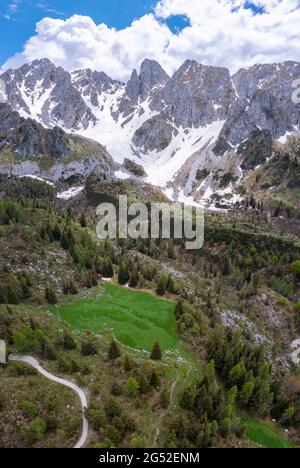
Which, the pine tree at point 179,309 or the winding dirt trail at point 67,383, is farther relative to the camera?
the pine tree at point 179,309

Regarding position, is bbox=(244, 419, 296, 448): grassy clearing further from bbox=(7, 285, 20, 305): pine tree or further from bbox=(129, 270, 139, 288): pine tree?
bbox=(7, 285, 20, 305): pine tree

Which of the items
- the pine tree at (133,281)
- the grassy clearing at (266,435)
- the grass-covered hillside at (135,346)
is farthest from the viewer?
the pine tree at (133,281)

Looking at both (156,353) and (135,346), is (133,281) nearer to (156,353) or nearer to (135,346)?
(135,346)

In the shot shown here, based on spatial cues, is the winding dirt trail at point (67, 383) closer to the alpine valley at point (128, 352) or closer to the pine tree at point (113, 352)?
the alpine valley at point (128, 352)

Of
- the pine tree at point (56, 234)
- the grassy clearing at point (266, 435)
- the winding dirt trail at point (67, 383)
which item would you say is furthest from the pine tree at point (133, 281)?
the grassy clearing at point (266, 435)

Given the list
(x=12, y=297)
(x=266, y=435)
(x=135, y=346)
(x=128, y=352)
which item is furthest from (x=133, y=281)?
(x=266, y=435)
